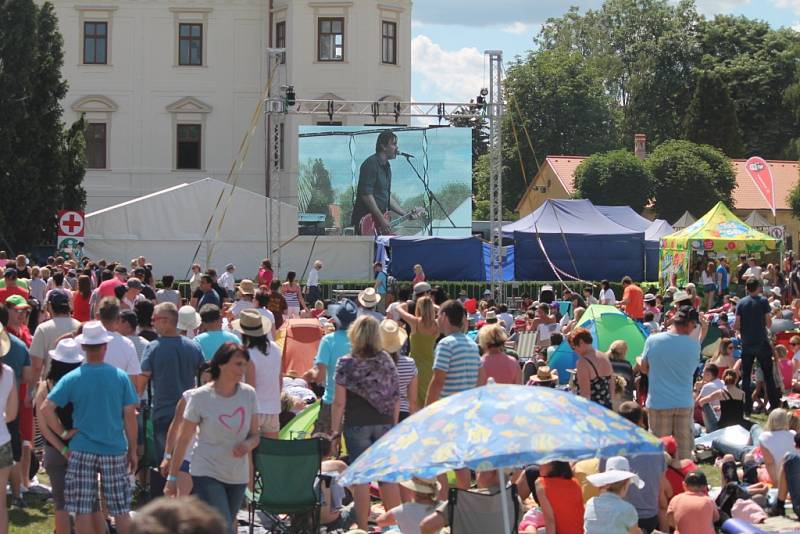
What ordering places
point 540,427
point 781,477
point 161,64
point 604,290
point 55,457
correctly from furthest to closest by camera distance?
1. point 161,64
2. point 604,290
3. point 781,477
4. point 55,457
5. point 540,427

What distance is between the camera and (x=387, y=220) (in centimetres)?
4138

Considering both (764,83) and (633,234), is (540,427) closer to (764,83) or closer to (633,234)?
(633,234)

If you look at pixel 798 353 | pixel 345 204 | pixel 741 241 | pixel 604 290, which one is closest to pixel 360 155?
pixel 345 204

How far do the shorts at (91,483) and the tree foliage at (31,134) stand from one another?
28.1m

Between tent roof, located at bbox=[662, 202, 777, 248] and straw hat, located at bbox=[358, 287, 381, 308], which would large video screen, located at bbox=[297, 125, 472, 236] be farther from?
straw hat, located at bbox=[358, 287, 381, 308]

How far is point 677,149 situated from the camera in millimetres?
55844

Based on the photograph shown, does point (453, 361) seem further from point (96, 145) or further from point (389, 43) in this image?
point (96, 145)

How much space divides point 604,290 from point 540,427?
1779cm

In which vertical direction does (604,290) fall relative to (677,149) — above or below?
below

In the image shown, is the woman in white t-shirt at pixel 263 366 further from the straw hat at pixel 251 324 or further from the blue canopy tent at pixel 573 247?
the blue canopy tent at pixel 573 247

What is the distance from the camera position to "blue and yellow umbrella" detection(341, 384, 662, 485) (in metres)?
5.90

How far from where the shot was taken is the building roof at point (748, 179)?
2392 inches

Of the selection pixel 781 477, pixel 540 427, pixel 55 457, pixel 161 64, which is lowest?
pixel 781 477

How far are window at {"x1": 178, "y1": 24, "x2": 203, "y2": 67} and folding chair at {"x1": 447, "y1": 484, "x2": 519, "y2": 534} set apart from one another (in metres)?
41.6
